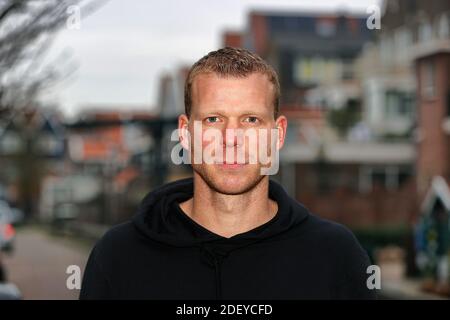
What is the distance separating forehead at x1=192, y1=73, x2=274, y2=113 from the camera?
94.8 inches

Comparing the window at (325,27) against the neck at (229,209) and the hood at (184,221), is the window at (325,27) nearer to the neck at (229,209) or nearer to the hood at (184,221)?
the hood at (184,221)

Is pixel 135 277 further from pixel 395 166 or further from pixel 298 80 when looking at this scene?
pixel 298 80

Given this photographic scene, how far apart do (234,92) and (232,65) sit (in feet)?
0.22

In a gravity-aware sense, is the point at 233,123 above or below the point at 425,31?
below

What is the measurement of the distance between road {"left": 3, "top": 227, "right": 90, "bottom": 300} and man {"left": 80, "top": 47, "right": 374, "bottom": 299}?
34.1 ft

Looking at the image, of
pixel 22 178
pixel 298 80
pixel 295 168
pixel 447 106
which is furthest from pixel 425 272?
pixel 22 178

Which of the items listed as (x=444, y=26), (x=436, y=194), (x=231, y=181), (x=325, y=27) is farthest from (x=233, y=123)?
(x=325, y=27)

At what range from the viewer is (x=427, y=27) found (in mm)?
41344

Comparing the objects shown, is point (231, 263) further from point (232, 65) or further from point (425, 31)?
point (425, 31)

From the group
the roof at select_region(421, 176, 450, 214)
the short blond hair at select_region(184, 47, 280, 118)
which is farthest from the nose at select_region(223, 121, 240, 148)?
the roof at select_region(421, 176, 450, 214)

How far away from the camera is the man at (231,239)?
2.41m

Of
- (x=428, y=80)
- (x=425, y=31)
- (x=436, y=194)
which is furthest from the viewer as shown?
(x=425, y=31)

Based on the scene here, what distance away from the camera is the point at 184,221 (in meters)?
2.59

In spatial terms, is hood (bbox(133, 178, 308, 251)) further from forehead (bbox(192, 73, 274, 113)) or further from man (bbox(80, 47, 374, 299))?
forehead (bbox(192, 73, 274, 113))
